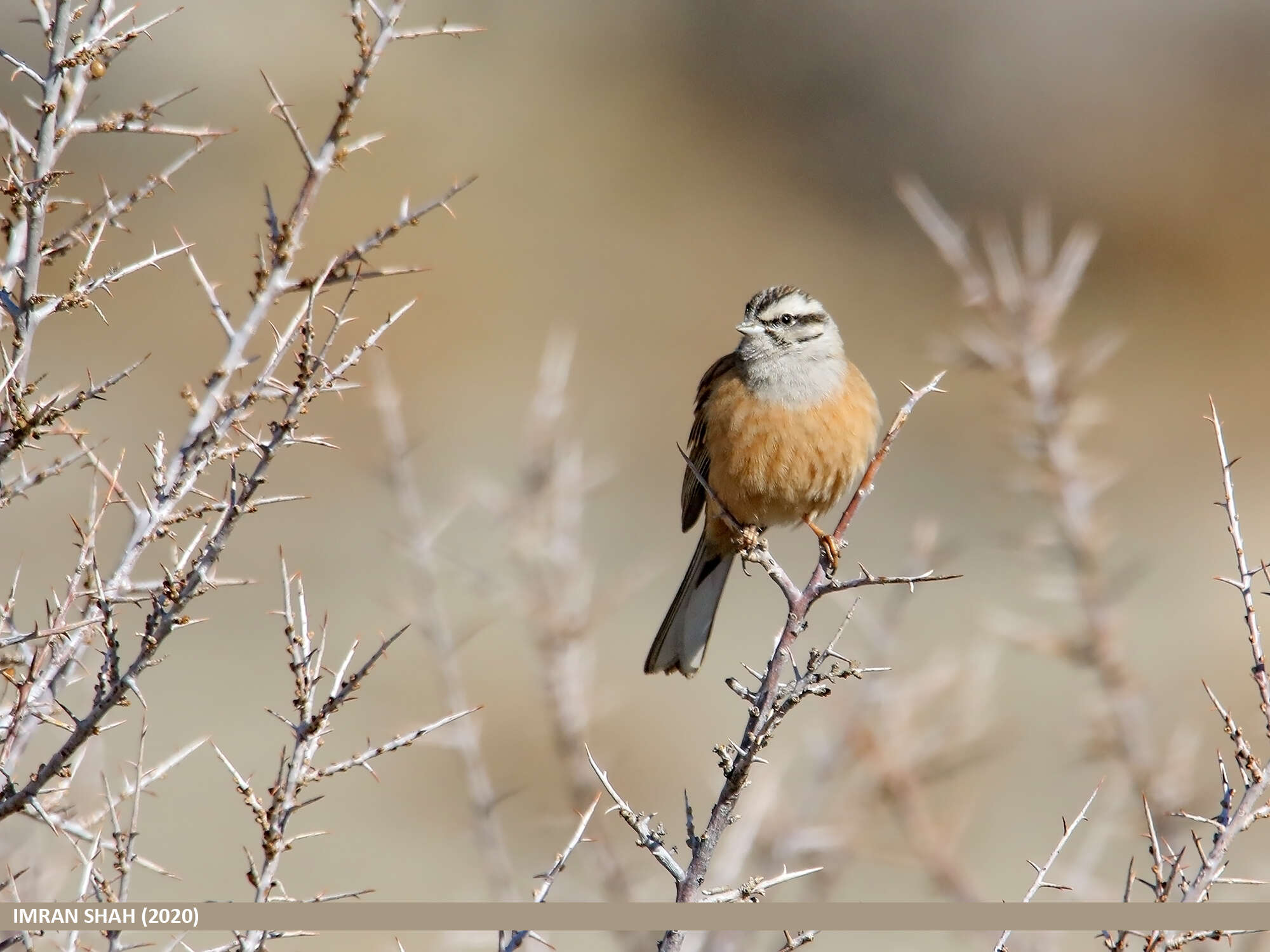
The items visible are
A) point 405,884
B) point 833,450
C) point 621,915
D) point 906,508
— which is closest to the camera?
point 621,915

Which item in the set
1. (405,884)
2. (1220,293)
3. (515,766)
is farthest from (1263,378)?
(405,884)

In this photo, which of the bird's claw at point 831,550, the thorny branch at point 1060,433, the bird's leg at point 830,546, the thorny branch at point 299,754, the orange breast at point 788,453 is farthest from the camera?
the thorny branch at point 1060,433

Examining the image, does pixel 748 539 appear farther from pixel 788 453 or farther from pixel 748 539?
pixel 788 453

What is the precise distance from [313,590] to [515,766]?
3590 millimetres

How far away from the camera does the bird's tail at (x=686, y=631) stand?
5.55m

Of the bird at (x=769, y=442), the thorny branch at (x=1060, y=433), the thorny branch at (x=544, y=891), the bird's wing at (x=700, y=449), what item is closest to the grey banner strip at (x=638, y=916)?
the thorny branch at (x=544, y=891)

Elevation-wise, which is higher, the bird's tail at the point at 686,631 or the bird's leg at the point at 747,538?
the bird's leg at the point at 747,538

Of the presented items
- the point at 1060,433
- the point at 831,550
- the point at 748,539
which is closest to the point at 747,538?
the point at 748,539

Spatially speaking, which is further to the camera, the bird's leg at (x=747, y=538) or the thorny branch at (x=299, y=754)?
the bird's leg at (x=747, y=538)

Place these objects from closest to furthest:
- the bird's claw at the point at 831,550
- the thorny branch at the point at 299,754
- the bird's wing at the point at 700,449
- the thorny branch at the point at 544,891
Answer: the thorny branch at the point at 299,754 < the thorny branch at the point at 544,891 < the bird's claw at the point at 831,550 < the bird's wing at the point at 700,449

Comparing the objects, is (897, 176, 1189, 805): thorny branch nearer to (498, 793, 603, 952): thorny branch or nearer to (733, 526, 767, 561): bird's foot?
(733, 526, 767, 561): bird's foot

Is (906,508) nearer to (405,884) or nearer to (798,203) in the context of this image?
(798,203)

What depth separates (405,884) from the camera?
11.2 meters

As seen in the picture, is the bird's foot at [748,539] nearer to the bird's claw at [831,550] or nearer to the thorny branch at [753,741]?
the bird's claw at [831,550]
